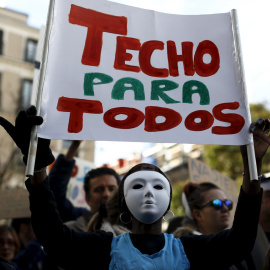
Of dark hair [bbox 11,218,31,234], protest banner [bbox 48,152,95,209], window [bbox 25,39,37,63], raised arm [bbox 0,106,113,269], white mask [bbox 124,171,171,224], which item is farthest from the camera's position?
window [bbox 25,39,37,63]

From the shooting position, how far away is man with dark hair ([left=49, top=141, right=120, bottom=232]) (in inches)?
126

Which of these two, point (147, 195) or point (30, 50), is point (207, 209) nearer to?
point (147, 195)

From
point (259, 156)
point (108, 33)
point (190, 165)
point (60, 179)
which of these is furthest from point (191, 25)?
point (190, 165)

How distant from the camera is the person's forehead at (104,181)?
341cm

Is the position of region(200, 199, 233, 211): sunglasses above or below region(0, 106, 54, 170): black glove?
below

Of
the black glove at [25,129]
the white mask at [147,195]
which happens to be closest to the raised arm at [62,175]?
the white mask at [147,195]

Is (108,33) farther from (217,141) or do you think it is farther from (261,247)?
(261,247)

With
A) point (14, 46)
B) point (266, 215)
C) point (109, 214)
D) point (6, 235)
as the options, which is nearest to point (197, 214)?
point (266, 215)

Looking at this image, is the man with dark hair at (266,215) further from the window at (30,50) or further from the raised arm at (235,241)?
the window at (30,50)

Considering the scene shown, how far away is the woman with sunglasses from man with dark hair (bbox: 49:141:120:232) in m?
0.62

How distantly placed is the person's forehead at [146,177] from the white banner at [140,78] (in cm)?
17

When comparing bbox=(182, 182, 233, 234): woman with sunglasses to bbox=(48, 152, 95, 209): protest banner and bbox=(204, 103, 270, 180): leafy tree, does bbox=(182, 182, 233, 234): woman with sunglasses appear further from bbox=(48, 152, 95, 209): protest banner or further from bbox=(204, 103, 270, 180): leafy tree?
bbox=(204, 103, 270, 180): leafy tree

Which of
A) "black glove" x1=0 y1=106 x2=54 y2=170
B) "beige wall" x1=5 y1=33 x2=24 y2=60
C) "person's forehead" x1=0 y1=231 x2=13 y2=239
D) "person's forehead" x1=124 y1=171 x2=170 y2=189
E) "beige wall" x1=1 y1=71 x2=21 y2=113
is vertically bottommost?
"person's forehead" x1=0 y1=231 x2=13 y2=239

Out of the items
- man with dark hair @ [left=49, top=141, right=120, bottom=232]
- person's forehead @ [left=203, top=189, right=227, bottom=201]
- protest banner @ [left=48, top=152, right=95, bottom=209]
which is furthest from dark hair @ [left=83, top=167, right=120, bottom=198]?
protest banner @ [left=48, top=152, right=95, bottom=209]
